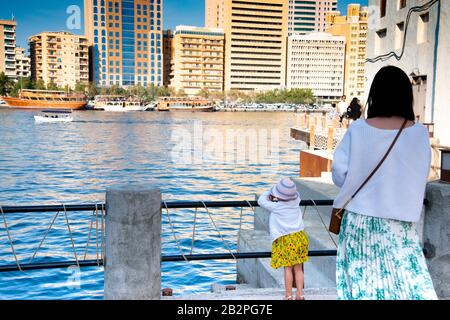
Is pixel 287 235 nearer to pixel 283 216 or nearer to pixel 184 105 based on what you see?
pixel 283 216

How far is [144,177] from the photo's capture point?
41.3 m

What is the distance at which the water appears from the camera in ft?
54.0

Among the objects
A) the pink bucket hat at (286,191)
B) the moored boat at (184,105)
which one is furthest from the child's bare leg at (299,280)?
the moored boat at (184,105)

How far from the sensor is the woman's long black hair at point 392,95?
420 centimetres

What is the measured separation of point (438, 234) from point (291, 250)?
155 centimetres

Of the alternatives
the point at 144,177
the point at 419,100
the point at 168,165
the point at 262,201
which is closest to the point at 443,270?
the point at 262,201

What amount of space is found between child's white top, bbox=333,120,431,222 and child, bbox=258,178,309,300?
5.08ft

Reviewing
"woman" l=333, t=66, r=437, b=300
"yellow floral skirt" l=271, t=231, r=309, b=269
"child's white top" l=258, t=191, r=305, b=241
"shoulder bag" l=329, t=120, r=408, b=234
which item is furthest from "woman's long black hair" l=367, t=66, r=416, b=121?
"yellow floral skirt" l=271, t=231, r=309, b=269

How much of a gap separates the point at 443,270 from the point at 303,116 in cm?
3356

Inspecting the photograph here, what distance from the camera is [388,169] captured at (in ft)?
13.8

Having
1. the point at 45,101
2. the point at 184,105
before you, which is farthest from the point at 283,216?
the point at 184,105

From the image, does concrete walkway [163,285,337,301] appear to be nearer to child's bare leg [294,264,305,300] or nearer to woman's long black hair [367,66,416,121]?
child's bare leg [294,264,305,300]

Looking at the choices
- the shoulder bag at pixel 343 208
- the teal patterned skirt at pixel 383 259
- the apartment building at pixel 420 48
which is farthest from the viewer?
the apartment building at pixel 420 48

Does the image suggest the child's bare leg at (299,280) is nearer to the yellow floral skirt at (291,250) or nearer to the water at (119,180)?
the yellow floral skirt at (291,250)
